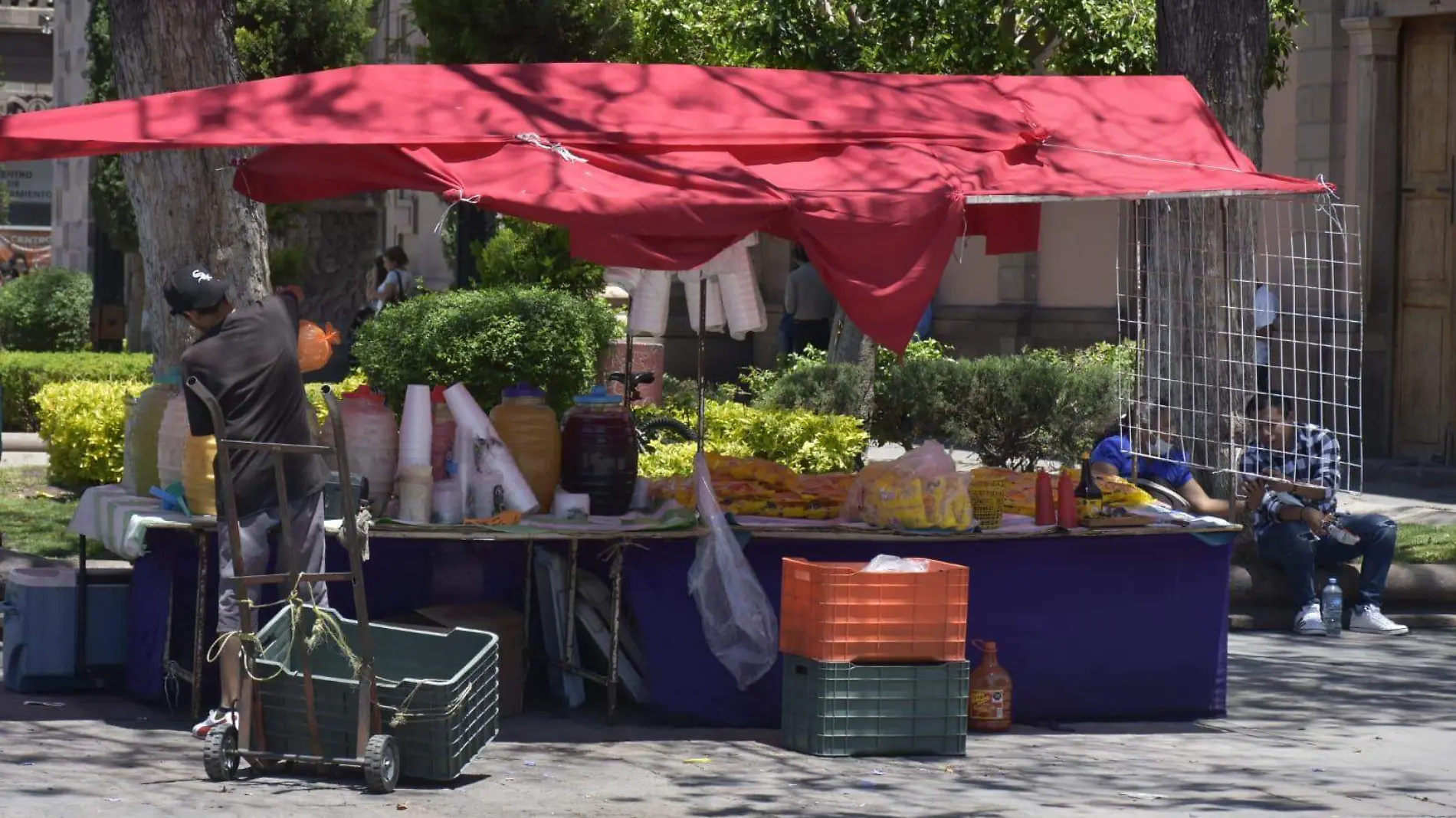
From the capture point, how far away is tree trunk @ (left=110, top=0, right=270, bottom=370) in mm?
10414

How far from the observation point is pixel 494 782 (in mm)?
7070

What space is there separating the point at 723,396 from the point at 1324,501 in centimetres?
788

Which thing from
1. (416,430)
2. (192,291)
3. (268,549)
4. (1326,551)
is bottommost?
(1326,551)

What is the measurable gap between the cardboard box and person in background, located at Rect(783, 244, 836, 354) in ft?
36.1

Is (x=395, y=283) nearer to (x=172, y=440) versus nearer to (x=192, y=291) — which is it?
(x=172, y=440)

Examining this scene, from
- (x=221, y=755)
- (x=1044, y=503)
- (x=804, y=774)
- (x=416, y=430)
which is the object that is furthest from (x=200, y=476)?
(x=1044, y=503)

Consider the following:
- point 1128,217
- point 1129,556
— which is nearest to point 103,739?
point 1129,556

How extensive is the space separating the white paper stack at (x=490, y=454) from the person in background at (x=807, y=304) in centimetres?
1095

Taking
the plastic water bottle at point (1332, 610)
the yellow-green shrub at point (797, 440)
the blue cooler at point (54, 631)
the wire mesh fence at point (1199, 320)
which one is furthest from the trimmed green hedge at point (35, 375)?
the plastic water bottle at point (1332, 610)

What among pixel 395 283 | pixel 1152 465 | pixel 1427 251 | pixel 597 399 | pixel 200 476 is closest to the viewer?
pixel 200 476

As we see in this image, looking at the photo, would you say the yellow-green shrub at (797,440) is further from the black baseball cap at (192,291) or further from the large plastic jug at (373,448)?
the black baseball cap at (192,291)

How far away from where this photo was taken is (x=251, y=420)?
23.3ft

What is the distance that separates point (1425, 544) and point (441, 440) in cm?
759

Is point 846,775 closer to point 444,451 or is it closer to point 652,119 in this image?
point 444,451
